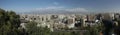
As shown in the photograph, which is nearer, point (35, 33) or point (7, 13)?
point (35, 33)

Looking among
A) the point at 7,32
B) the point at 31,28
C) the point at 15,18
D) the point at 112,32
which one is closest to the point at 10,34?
the point at 7,32

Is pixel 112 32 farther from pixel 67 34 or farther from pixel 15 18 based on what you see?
pixel 15 18

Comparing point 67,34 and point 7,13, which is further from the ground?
point 7,13

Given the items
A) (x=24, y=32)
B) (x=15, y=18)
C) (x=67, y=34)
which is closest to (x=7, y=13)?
(x=15, y=18)

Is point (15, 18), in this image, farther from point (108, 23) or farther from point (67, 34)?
point (108, 23)

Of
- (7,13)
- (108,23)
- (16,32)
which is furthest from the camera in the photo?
(7,13)

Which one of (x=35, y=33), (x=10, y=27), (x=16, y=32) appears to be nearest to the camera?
(x=35, y=33)

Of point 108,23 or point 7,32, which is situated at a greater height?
point 108,23

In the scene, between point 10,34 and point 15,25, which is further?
point 15,25

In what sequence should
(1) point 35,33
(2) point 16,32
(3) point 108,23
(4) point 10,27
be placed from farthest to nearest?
(4) point 10,27
(2) point 16,32
(1) point 35,33
(3) point 108,23
